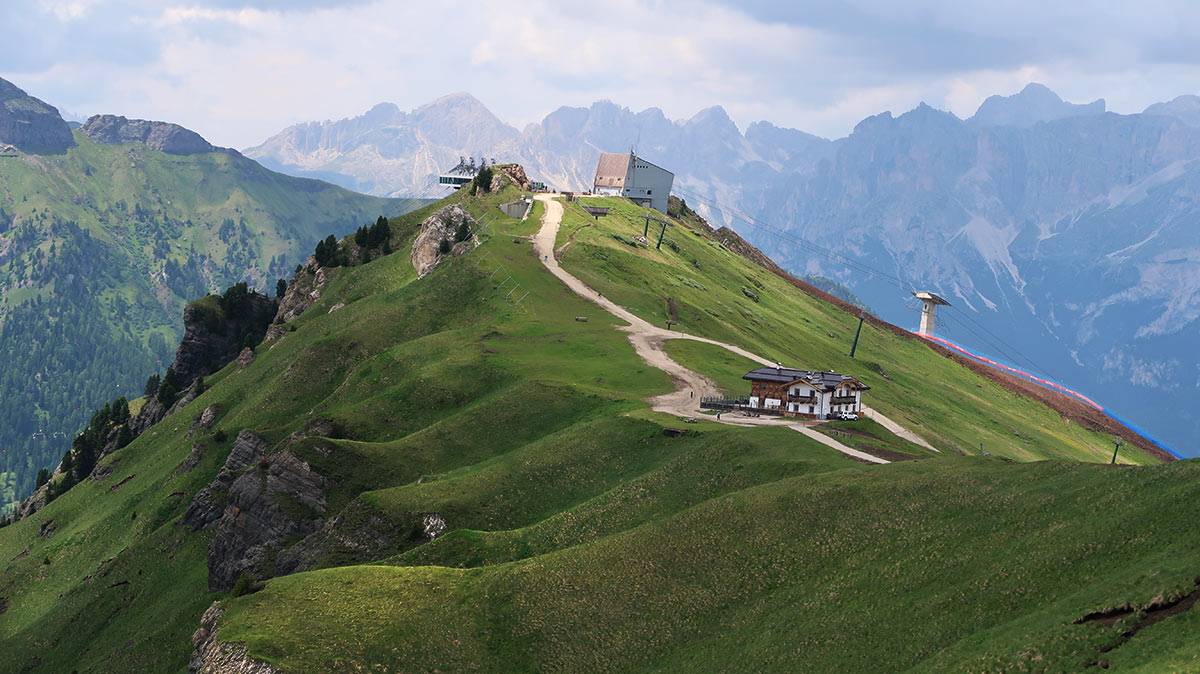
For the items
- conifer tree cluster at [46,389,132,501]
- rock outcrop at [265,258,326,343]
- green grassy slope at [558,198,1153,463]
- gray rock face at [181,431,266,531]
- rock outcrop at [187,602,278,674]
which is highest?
green grassy slope at [558,198,1153,463]

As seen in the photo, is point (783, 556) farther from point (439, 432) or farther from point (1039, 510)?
point (439, 432)

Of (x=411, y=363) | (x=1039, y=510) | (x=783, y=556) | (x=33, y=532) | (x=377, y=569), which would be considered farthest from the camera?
(x=33, y=532)

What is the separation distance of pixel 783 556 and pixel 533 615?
669 inches

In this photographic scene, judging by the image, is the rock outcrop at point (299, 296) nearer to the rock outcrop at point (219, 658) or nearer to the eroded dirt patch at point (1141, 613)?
the rock outcrop at point (219, 658)

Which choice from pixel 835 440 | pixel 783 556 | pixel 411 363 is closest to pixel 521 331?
pixel 411 363

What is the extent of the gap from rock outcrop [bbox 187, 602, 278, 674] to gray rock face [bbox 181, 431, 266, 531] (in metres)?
44.8

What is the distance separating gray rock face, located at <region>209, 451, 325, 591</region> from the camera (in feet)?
335

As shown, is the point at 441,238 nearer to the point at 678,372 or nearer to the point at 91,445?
the point at 91,445

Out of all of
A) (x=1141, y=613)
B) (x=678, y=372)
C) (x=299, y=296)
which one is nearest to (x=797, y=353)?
(x=678, y=372)

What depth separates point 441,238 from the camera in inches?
7165

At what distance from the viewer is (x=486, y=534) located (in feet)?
284

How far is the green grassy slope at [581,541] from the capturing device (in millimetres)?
58688

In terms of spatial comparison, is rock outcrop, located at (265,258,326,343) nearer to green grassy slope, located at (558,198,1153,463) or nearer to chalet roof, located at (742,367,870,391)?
green grassy slope, located at (558,198,1153,463)

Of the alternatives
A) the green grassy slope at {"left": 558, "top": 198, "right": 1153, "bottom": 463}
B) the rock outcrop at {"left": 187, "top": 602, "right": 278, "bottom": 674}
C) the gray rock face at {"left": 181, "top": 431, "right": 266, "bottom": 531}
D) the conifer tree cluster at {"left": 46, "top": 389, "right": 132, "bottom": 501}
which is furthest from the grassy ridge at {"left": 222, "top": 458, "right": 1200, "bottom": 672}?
the conifer tree cluster at {"left": 46, "top": 389, "right": 132, "bottom": 501}
